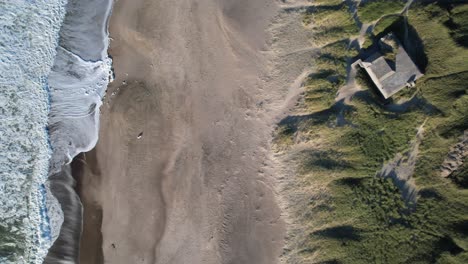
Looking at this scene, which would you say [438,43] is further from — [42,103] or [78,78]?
[42,103]

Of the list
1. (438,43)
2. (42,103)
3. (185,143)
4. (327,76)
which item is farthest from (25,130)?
(438,43)

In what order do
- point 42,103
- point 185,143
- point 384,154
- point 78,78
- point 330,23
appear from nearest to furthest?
point 384,154, point 330,23, point 185,143, point 42,103, point 78,78

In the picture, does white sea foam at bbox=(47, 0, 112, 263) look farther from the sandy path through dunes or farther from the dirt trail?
the dirt trail

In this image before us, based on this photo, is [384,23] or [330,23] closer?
[384,23]

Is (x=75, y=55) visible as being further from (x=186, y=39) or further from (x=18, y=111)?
(x=186, y=39)

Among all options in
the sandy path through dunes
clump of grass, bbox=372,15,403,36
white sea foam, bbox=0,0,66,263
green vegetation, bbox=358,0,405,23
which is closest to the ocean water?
white sea foam, bbox=0,0,66,263

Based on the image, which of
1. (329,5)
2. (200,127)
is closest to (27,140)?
(200,127)

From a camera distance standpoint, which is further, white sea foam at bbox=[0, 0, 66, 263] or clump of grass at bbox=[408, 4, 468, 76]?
white sea foam at bbox=[0, 0, 66, 263]

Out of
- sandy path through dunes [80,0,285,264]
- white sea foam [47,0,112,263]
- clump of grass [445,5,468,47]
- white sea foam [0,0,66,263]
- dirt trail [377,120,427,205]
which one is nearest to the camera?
clump of grass [445,5,468,47]
